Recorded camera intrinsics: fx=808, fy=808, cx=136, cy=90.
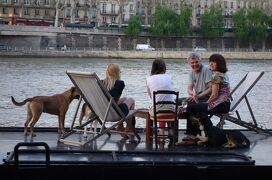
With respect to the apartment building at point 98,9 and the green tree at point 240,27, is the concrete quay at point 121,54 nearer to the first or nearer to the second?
the green tree at point 240,27

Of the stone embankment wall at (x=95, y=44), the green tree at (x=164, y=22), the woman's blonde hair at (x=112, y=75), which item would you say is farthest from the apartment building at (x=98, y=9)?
the woman's blonde hair at (x=112, y=75)

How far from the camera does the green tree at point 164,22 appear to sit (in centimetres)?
8040

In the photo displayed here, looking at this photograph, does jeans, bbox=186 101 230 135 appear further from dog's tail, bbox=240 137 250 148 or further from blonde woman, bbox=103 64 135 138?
blonde woman, bbox=103 64 135 138

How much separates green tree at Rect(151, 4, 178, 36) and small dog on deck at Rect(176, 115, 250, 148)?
7374 cm

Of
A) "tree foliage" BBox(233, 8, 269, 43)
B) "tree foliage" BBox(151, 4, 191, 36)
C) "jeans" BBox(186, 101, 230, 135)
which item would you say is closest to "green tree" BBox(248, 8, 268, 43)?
"tree foliage" BBox(233, 8, 269, 43)

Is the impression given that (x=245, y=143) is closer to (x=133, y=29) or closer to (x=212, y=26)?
(x=133, y=29)

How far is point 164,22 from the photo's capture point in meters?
81.9

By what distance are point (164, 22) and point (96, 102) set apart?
2972 inches

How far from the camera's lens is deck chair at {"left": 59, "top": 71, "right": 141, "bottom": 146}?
654 centimetres

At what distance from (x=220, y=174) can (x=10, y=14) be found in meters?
80.1

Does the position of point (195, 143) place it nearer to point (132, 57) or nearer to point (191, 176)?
point (191, 176)

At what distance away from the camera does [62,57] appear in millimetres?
66250

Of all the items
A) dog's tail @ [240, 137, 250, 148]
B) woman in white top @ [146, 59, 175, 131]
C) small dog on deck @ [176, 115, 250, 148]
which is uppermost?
woman in white top @ [146, 59, 175, 131]

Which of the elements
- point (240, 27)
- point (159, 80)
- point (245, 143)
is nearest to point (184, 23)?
point (240, 27)
